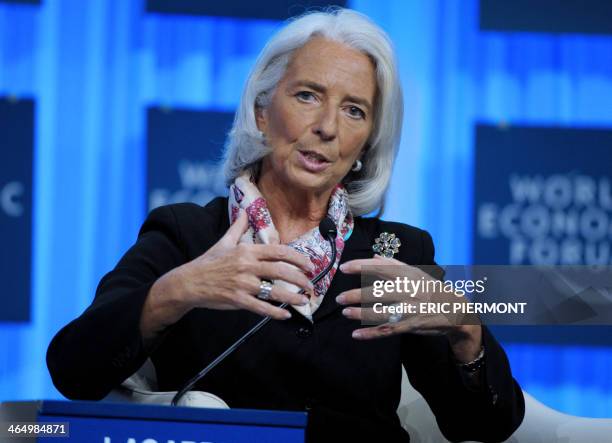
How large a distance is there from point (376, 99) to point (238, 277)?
2.40 ft

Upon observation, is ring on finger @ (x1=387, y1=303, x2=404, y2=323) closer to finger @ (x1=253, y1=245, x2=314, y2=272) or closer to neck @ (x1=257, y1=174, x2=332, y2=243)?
finger @ (x1=253, y1=245, x2=314, y2=272)

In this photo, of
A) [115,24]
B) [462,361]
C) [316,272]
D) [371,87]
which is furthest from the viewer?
[115,24]

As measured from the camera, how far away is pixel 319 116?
178 cm

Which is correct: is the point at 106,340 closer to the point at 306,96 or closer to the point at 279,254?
the point at 279,254

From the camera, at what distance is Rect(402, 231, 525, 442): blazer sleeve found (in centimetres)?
159

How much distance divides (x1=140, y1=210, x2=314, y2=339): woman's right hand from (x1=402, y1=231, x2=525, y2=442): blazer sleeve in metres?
0.43

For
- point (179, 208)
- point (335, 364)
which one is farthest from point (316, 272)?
point (179, 208)

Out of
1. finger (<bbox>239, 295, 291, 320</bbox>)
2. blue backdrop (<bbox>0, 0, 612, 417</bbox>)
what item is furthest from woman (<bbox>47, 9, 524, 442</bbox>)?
blue backdrop (<bbox>0, 0, 612, 417</bbox>)

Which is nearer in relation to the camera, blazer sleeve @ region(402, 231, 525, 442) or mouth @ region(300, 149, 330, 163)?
blazer sleeve @ region(402, 231, 525, 442)

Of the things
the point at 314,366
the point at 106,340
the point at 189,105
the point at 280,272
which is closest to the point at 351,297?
the point at 280,272

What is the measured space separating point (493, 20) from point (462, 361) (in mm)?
1929

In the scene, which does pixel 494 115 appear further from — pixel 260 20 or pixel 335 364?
pixel 335 364

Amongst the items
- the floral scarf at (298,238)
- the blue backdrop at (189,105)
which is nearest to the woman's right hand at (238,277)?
the floral scarf at (298,238)

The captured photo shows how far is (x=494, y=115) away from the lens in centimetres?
316
